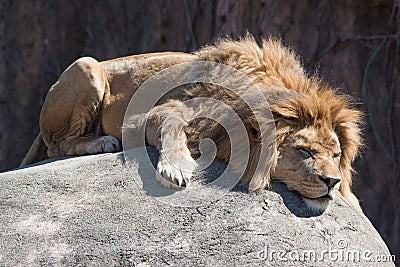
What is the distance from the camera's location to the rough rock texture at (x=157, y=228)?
8.82 ft

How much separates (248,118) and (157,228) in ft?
2.15

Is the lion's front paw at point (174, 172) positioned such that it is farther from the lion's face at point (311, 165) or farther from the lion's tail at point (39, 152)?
the lion's tail at point (39, 152)

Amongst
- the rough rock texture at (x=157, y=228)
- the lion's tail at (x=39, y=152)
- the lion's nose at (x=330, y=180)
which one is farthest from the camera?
the lion's tail at (x=39, y=152)

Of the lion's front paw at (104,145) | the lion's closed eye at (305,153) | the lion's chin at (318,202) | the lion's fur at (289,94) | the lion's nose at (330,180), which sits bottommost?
the lion's front paw at (104,145)

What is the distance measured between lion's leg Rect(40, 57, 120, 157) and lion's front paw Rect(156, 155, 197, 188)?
0.84 m

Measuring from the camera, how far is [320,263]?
2695 mm

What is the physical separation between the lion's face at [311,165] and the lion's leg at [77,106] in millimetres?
1162

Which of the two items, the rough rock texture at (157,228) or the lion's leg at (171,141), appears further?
the lion's leg at (171,141)

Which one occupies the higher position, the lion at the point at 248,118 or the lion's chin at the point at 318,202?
the lion at the point at 248,118

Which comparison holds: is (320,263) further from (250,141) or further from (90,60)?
(90,60)

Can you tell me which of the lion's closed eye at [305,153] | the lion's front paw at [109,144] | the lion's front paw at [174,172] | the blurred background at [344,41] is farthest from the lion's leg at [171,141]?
the blurred background at [344,41]

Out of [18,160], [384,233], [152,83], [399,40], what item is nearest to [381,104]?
[399,40]

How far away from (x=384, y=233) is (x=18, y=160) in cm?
384

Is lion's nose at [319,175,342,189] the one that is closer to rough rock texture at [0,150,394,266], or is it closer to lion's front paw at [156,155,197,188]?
rough rock texture at [0,150,394,266]
